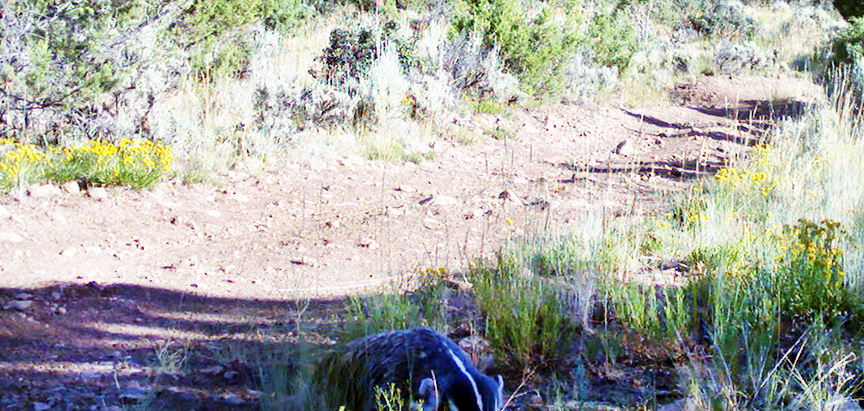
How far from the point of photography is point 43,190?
225 inches

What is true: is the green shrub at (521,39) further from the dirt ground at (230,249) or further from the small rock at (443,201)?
the small rock at (443,201)

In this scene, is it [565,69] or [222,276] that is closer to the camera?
[222,276]

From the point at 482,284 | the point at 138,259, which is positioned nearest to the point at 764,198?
the point at 482,284

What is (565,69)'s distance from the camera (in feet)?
38.2

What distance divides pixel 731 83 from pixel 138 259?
39.0 feet

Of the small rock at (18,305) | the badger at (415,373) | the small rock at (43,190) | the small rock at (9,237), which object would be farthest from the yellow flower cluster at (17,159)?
the badger at (415,373)

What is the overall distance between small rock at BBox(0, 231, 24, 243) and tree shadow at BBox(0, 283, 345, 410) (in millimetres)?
832

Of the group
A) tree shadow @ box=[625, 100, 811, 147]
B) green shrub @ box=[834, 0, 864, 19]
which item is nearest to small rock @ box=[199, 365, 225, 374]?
tree shadow @ box=[625, 100, 811, 147]

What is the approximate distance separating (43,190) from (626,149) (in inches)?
247

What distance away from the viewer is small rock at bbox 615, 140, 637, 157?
9252mm

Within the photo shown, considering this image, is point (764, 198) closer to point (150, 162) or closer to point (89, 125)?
point (150, 162)

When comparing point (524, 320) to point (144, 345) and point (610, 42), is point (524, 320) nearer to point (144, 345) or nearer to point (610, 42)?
point (144, 345)

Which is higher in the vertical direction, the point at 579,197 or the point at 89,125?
the point at 89,125

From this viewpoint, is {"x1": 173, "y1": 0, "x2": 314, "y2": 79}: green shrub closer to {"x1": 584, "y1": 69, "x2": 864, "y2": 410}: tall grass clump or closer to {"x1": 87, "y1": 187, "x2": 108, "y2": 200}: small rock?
{"x1": 87, "y1": 187, "x2": 108, "y2": 200}: small rock
